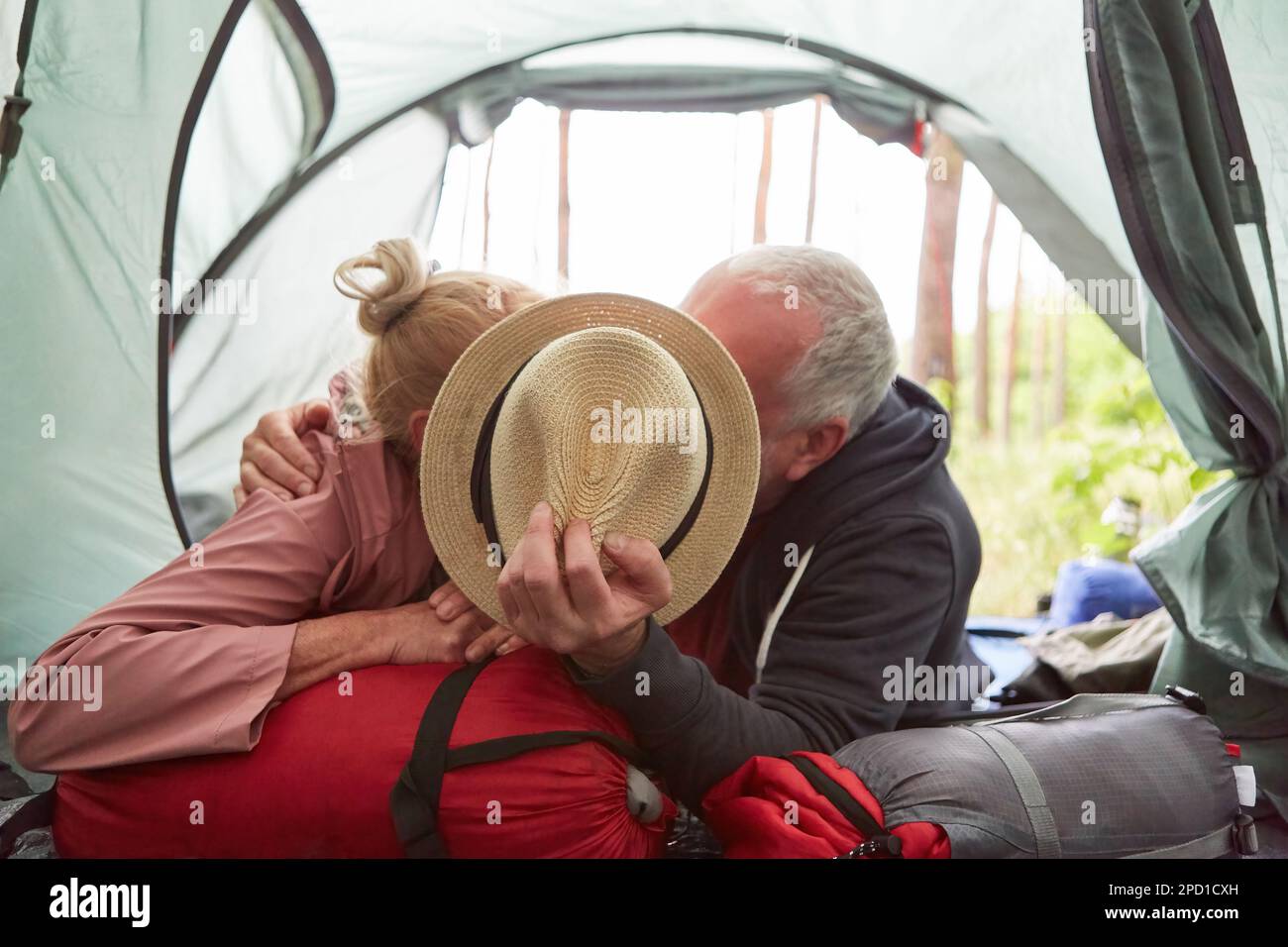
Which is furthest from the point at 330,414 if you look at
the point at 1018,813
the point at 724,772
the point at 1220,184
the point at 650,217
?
the point at 650,217

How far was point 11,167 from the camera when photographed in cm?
212

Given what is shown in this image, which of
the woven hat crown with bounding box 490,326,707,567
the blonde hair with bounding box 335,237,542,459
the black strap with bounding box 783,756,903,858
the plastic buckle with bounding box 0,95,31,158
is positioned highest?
the plastic buckle with bounding box 0,95,31,158

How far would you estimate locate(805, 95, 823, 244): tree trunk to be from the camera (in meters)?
4.46

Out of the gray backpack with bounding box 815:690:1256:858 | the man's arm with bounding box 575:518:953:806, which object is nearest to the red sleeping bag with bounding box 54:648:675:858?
the man's arm with bounding box 575:518:953:806

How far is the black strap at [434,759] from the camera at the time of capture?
1.36 meters

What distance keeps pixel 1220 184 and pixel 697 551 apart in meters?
1.24

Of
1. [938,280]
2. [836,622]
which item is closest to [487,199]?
[938,280]

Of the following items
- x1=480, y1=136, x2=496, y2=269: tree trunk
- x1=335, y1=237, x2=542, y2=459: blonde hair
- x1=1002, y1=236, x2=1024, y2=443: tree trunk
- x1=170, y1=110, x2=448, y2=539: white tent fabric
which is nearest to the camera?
x1=335, y1=237, x2=542, y2=459: blonde hair

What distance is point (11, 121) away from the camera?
208cm

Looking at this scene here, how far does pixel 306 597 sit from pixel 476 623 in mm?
245

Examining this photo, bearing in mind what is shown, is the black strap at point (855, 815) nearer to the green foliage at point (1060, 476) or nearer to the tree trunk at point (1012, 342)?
the green foliage at point (1060, 476)

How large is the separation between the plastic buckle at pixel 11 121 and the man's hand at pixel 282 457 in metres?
0.80

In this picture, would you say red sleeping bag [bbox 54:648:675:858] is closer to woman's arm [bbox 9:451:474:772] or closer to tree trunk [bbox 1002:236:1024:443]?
woman's arm [bbox 9:451:474:772]
